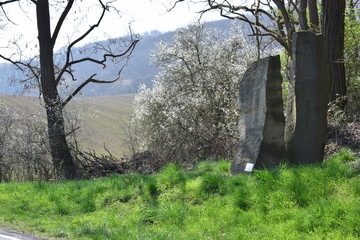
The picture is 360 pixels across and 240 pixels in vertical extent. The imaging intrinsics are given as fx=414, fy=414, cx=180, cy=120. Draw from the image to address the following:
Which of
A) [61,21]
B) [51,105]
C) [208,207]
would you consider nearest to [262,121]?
[208,207]

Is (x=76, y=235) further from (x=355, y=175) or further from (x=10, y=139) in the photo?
(x=10, y=139)

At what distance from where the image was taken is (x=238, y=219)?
262 inches

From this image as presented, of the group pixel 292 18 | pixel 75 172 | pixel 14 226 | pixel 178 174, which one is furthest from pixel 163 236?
pixel 292 18

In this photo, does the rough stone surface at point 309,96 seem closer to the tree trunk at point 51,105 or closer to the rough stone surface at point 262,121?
the rough stone surface at point 262,121

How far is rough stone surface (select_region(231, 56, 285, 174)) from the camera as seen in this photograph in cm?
906

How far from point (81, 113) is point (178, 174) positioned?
9.33 m

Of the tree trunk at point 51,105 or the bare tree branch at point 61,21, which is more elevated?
the bare tree branch at point 61,21

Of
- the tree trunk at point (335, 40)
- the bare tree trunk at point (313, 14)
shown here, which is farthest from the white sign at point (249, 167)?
the bare tree trunk at point (313, 14)

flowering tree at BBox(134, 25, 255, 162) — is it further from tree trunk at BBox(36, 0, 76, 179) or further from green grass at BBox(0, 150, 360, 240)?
green grass at BBox(0, 150, 360, 240)

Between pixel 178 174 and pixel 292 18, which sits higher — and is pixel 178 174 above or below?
below

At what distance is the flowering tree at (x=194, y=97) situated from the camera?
1461cm

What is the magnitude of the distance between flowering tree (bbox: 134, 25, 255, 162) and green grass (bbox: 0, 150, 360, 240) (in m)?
3.94

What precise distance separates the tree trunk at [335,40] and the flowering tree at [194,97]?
3671 mm

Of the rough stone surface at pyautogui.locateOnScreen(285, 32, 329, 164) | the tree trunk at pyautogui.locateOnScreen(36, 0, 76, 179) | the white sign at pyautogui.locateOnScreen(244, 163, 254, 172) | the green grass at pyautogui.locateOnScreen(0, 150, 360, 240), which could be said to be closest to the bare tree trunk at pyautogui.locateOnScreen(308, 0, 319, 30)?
the rough stone surface at pyautogui.locateOnScreen(285, 32, 329, 164)
